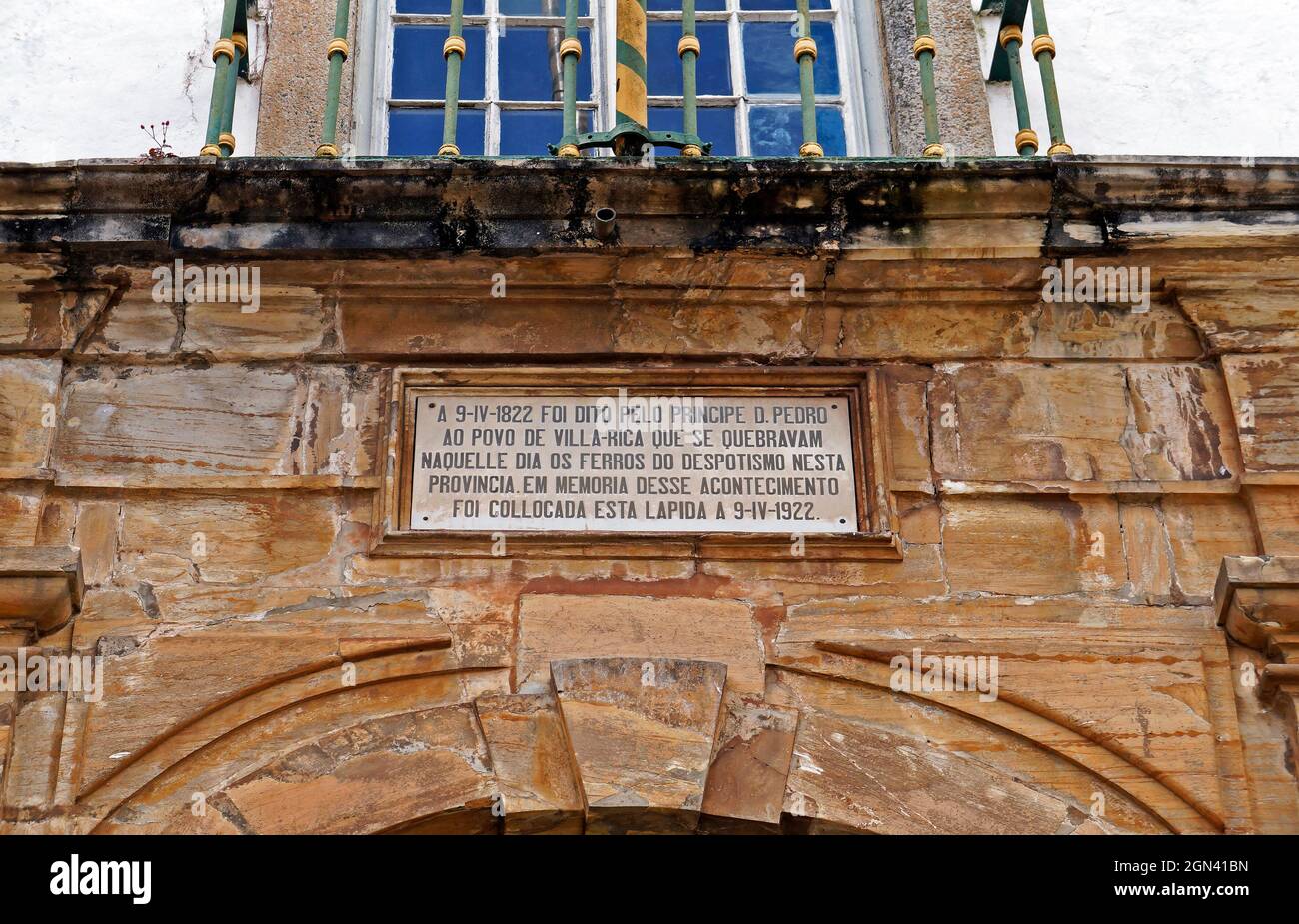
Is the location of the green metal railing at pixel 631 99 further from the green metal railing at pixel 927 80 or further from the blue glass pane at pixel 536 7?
the blue glass pane at pixel 536 7

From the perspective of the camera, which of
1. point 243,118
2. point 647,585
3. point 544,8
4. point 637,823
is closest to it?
point 637,823

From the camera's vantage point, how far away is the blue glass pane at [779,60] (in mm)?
5918

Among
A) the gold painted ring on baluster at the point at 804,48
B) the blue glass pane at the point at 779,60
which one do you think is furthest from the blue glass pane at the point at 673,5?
the gold painted ring on baluster at the point at 804,48

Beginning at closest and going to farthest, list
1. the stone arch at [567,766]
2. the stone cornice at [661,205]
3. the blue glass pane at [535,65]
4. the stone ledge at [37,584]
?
the stone arch at [567,766]
the stone ledge at [37,584]
the stone cornice at [661,205]
the blue glass pane at [535,65]

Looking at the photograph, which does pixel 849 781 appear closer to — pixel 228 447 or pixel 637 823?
pixel 637 823

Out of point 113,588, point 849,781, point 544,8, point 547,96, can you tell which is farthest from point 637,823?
point 544,8

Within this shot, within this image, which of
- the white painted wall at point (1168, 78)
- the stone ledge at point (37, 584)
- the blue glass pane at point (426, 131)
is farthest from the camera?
the blue glass pane at point (426, 131)

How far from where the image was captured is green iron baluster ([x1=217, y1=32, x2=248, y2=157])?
5.04 meters

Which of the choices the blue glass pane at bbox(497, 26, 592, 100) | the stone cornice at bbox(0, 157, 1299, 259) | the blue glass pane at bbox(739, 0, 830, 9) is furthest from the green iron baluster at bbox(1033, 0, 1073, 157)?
the blue glass pane at bbox(497, 26, 592, 100)

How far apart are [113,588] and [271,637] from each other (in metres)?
0.42

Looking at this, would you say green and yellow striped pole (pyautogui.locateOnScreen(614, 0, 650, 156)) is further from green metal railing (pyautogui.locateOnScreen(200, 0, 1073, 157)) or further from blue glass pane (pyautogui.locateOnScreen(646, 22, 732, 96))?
blue glass pane (pyautogui.locateOnScreen(646, 22, 732, 96))

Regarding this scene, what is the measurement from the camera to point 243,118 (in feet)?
18.4

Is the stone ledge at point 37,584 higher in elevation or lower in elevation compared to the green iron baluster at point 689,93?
lower

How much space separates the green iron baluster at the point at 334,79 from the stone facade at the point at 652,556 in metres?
0.23
